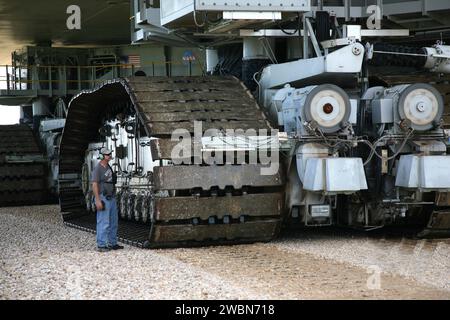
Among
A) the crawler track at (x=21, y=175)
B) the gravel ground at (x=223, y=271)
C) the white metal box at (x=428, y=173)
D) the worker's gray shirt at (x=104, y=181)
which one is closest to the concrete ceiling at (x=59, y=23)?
the crawler track at (x=21, y=175)

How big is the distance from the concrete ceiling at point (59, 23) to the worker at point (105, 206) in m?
13.0

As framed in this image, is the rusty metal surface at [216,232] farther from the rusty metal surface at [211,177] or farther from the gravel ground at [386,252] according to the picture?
the rusty metal surface at [211,177]

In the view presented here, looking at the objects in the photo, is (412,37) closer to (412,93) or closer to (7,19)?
(412,93)

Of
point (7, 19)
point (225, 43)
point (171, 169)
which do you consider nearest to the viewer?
point (171, 169)

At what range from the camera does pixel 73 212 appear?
60.6 ft

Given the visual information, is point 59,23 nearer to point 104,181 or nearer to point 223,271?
point 104,181

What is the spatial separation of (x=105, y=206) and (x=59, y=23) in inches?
654

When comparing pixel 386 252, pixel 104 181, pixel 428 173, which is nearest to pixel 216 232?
pixel 104 181

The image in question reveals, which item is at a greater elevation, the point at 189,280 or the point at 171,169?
the point at 171,169

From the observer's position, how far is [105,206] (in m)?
12.7

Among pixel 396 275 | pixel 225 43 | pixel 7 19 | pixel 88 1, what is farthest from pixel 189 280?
pixel 7 19

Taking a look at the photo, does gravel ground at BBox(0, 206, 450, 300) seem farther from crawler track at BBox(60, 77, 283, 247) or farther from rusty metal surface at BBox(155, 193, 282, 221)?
rusty metal surface at BBox(155, 193, 282, 221)

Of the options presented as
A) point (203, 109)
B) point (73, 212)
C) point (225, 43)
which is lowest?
point (73, 212)

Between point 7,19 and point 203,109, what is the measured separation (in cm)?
1605
